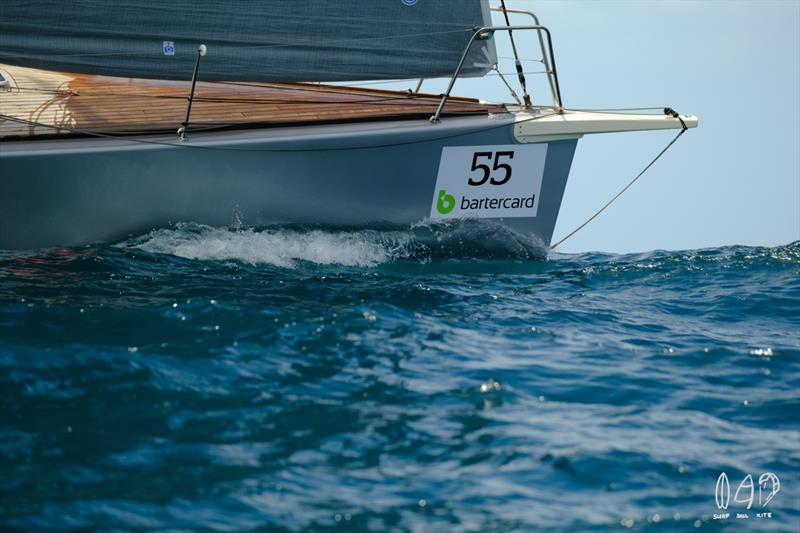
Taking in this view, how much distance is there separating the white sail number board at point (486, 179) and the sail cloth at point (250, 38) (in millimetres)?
779

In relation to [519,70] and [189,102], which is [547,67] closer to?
[519,70]

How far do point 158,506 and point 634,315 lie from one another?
4487 mm

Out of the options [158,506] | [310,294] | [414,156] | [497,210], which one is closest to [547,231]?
[497,210]

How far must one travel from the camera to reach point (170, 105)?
842 centimetres

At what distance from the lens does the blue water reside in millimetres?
4059

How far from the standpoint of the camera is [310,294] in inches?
276

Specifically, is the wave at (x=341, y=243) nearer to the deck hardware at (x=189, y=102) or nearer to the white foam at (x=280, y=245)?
the white foam at (x=280, y=245)

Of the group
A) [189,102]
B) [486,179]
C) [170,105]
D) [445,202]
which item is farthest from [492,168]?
[170,105]

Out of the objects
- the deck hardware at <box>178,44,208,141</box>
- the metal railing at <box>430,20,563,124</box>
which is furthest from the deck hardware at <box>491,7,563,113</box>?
the deck hardware at <box>178,44,208,141</box>

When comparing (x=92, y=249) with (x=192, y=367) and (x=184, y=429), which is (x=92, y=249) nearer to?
(x=192, y=367)

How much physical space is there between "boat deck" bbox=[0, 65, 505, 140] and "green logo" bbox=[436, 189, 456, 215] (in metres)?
0.72

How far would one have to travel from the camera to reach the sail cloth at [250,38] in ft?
24.3

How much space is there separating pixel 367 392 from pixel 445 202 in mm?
3453

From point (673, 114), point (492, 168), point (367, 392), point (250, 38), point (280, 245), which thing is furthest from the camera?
point (673, 114)
